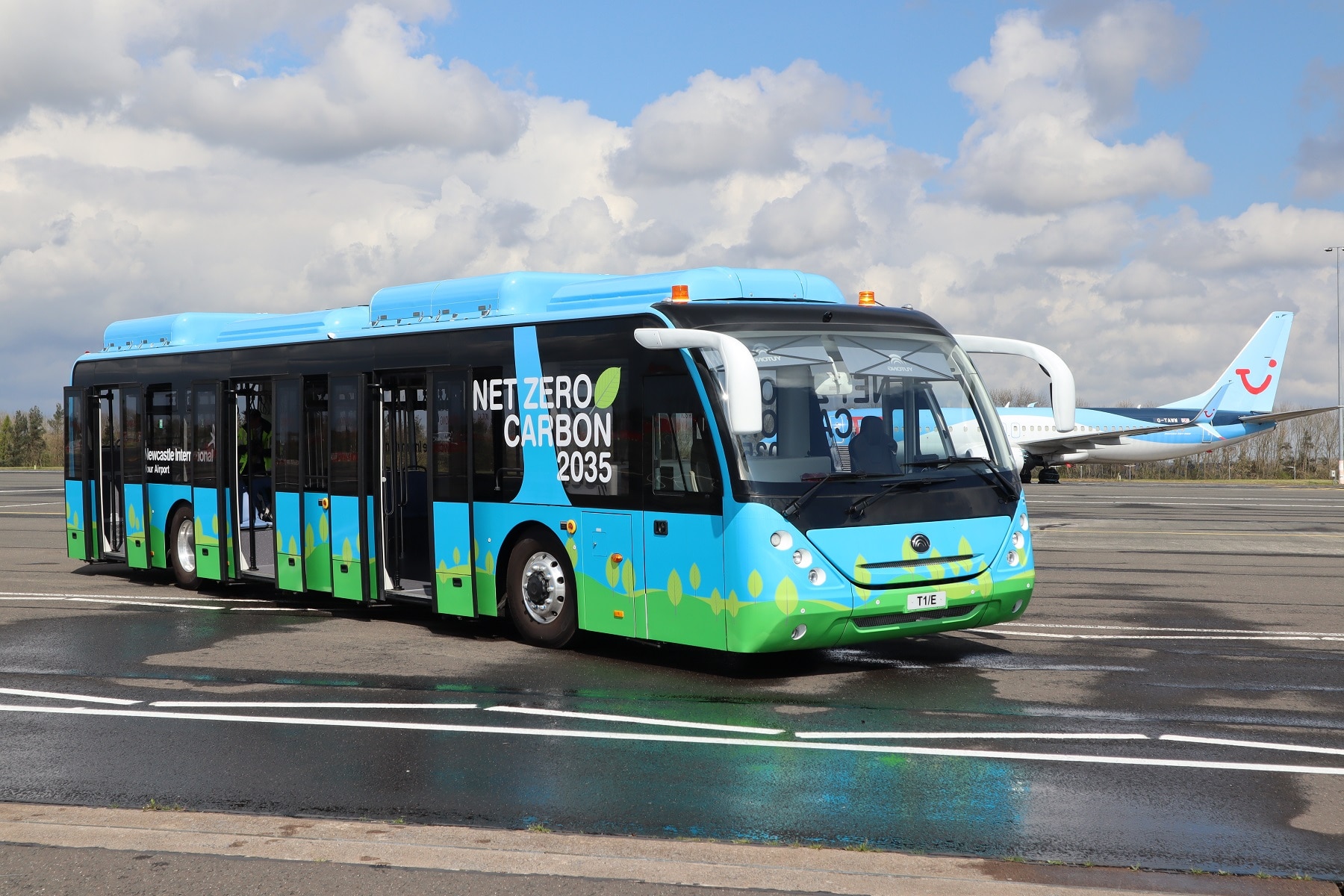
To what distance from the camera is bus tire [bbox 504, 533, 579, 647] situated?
34.9 feet

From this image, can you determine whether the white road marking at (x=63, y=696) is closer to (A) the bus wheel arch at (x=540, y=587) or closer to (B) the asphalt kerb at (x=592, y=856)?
(B) the asphalt kerb at (x=592, y=856)

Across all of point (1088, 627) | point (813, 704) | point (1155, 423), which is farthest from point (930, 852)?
point (1155, 423)

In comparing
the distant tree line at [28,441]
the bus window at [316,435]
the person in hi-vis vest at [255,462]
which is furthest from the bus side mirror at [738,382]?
the distant tree line at [28,441]

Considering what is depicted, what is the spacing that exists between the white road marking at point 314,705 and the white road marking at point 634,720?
0.33 meters

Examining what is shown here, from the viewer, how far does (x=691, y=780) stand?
6664mm

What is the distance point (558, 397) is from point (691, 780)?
4620mm

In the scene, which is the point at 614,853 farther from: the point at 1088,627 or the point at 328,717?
the point at 1088,627

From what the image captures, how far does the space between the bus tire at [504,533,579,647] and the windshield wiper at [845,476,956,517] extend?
2.59 m

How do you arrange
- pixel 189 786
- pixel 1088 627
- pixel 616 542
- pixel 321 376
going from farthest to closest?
pixel 321 376 < pixel 1088 627 < pixel 616 542 < pixel 189 786

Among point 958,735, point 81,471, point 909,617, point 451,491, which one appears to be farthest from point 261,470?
point 958,735

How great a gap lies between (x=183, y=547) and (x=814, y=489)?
32.1 ft

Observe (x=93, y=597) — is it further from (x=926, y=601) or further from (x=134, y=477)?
(x=926, y=601)

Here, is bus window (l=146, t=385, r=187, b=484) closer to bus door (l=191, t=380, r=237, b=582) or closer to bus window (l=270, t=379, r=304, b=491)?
bus door (l=191, t=380, r=237, b=582)

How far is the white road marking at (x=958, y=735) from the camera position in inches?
296
